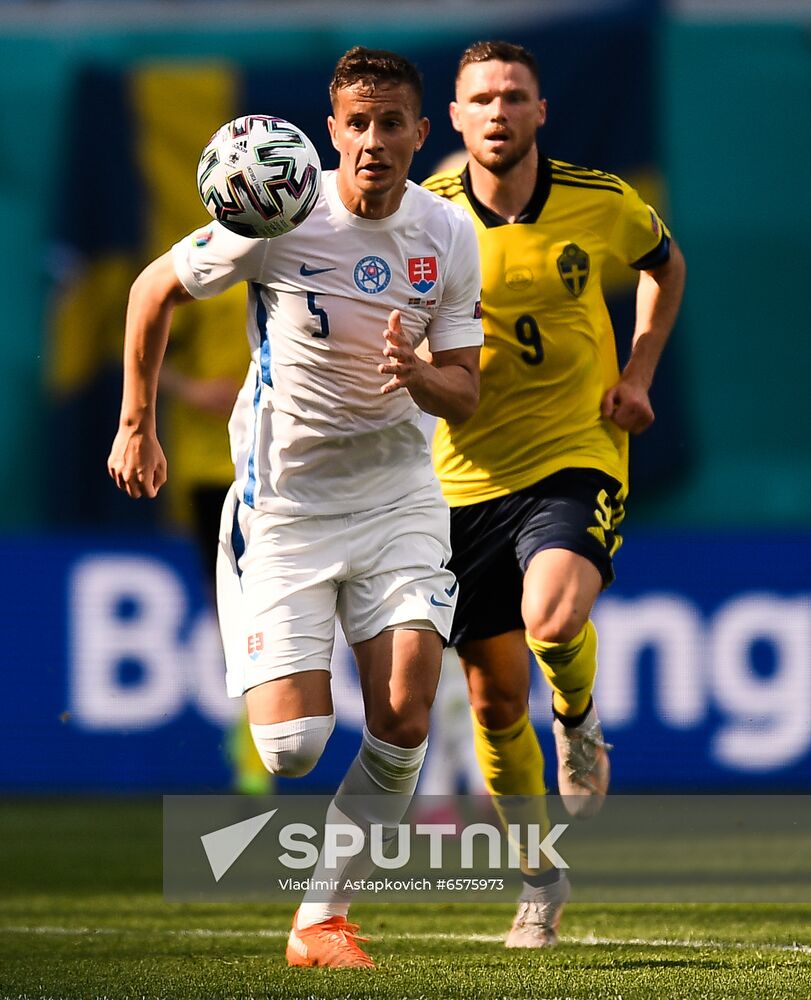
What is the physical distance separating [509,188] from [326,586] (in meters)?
1.55

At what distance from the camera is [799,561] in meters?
9.98

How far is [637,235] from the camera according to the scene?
6.06 meters

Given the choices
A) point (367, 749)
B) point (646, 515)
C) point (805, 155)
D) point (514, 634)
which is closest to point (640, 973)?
point (367, 749)

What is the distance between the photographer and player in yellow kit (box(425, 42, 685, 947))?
584cm

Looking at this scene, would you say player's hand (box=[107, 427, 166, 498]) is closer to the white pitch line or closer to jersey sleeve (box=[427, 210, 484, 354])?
jersey sleeve (box=[427, 210, 484, 354])

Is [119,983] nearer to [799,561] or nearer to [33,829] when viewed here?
[33,829]

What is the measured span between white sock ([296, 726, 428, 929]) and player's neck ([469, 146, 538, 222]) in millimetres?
1803

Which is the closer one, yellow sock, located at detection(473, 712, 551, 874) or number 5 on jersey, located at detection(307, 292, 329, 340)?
number 5 on jersey, located at detection(307, 292, 329, 340)

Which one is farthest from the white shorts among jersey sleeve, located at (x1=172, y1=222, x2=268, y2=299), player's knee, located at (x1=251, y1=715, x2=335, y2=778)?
jersey sleeve, located at (x1=172, y1=222, x2=268, y2=299)

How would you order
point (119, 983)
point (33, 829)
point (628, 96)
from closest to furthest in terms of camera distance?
point (119, 983) → point (33, 829) → point (628, 96)

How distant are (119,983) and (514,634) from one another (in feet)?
5.83

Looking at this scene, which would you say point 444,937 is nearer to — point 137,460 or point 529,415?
point 529,415

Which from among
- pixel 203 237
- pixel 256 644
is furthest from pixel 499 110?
pixel 256 644

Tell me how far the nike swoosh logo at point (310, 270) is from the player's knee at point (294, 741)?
47.9 inches
